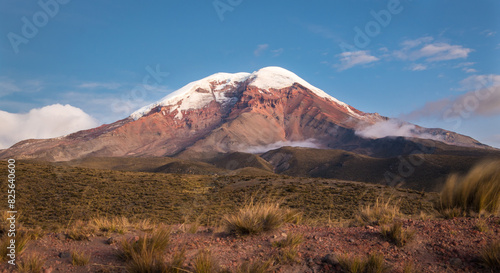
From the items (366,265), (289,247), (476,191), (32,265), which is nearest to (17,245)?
(32,265)

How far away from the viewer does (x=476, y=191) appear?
775cm

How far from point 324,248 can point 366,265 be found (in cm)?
96

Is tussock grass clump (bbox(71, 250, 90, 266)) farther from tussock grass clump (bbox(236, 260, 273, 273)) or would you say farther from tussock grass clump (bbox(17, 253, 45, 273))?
tussock grass clump (bbox(236, 260, 273, 273))

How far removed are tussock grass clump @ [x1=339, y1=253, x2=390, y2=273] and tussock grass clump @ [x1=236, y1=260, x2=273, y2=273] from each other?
1187mm

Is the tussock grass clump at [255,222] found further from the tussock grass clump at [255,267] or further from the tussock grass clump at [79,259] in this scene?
the tussock grass clump at [79,259]

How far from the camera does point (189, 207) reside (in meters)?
24.0

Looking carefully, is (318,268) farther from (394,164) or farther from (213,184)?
(394,164)

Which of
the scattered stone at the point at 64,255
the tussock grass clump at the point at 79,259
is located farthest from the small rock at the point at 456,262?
the scattered stone at the point at 64,255

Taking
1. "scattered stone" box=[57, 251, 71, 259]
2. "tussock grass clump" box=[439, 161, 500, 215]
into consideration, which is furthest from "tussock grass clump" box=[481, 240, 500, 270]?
"scattered stone" box=[57, 251, 71, 259]

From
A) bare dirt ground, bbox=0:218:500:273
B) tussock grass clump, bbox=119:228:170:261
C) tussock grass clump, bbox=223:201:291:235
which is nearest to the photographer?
bare dirt ground, bbox=0:218:500:273

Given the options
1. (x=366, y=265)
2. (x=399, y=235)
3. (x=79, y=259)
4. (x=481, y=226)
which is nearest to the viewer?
(x=366, y=265)

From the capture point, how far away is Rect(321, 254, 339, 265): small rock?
488cm

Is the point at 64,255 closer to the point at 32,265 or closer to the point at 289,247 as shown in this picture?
the point at 32,265

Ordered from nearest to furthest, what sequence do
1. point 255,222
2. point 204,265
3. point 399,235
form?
1. point 204,265
2. point 399,235
3. point 255,222
